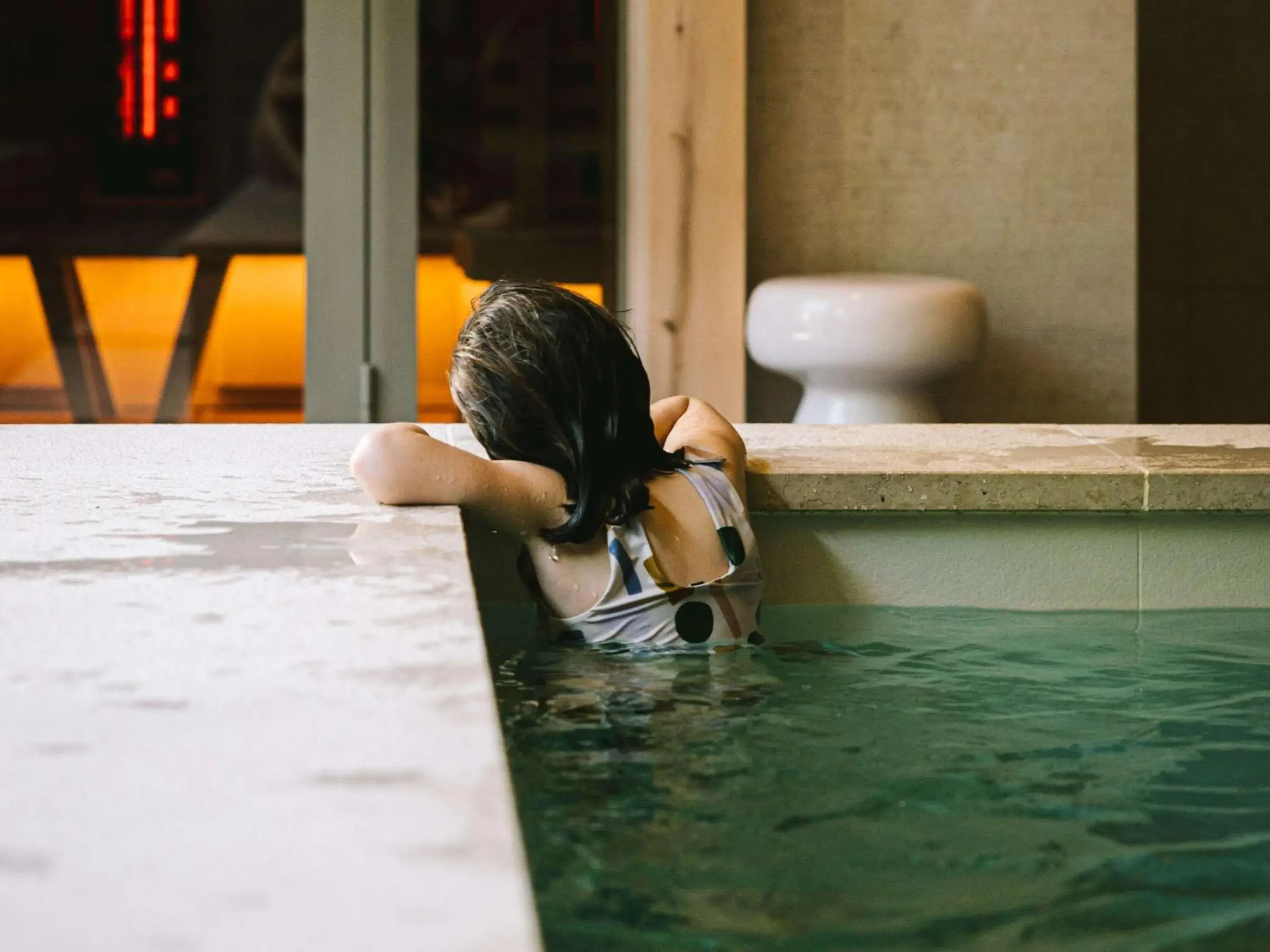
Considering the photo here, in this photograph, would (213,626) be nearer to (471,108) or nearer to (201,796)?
(201,796)

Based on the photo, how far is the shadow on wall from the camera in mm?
4383

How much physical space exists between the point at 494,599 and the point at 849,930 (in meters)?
0.92

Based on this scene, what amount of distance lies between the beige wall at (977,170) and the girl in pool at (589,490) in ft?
8.85

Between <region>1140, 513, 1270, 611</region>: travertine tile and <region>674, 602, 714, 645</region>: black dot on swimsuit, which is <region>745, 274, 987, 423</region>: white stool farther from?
<region>674, 602, 714, 645</region>: black dot on swimsuit

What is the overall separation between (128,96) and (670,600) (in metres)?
3.16

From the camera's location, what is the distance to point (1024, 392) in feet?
14.6

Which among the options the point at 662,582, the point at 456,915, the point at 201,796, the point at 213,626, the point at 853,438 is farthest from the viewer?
the point at 853,438

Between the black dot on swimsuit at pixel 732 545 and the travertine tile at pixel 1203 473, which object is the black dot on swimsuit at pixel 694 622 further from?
the travertine tile at pixel 1203 473

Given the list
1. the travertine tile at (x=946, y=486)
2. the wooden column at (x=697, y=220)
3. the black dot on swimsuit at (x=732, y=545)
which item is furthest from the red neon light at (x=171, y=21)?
the black dot on swimsuit at (x=732, y=545)

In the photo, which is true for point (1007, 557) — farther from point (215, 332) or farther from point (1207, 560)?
point (215, 332)

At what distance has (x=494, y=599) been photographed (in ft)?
5.96

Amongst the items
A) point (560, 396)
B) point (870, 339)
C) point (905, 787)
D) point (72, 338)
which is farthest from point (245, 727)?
point (72, 338)

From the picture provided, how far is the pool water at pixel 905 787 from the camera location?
3.24 feet

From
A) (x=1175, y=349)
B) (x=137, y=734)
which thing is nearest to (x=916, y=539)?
(x=137, y=734)
